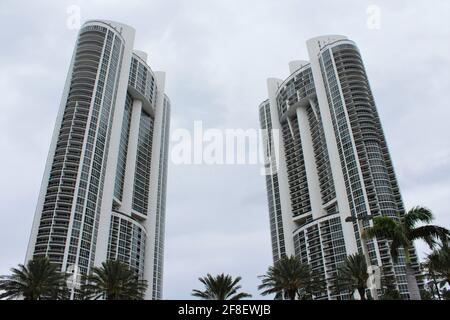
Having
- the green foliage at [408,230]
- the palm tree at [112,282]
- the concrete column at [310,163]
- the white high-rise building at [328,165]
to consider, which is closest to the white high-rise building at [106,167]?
the white high-rise building at [328,165]

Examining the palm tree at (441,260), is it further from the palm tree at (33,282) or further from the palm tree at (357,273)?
the palm tree at (33,282)

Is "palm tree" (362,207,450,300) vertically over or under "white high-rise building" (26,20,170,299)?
under

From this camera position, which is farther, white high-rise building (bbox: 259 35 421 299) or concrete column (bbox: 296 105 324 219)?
concrete column (bbox: 296 105 324 219)

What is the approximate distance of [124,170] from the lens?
158 metres

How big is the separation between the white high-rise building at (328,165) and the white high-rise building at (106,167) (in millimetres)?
50185

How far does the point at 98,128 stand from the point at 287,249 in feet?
269

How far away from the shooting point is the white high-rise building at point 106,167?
12244 cm

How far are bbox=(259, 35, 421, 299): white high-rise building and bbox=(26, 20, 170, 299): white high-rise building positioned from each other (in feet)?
165

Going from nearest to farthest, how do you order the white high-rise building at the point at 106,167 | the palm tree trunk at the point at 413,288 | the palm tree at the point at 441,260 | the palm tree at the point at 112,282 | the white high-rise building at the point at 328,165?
the palm tree trunk at the point at 413,288, the palm tree at the point at 441,260, the palm tree at the point at 112,282, the white high-rise building at the point at 106,167, the white high-rise building at the point at 328,165

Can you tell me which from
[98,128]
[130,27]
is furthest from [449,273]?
[130,27]

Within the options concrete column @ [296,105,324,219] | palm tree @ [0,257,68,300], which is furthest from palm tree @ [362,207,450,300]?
concrete column @ [296,105,324,219]

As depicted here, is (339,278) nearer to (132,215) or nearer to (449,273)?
(449,273)

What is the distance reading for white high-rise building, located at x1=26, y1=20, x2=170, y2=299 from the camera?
12244cm

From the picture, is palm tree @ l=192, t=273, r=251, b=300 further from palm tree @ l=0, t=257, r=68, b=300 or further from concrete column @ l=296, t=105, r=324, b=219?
concrete column @ l=296, t=105, r=324, b=219
